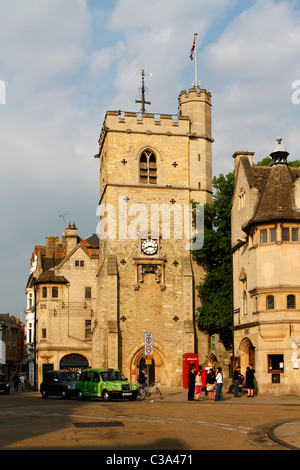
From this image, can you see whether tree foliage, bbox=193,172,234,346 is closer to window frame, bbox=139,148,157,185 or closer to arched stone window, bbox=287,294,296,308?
window frame, bbox=139,148,157,185

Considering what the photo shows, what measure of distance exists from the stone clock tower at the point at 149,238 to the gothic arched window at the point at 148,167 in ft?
0.25

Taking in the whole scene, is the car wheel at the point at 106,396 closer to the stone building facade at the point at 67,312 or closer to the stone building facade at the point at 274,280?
the stone building facade at the point at 274,280

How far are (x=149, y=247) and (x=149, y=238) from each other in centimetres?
67

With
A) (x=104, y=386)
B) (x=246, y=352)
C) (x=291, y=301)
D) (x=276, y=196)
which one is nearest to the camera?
→ (x=104, y=386)

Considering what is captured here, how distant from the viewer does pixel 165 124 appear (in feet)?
170

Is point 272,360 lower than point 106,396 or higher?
higher

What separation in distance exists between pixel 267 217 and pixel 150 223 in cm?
1667

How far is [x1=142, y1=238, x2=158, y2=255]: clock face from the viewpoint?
48844mm

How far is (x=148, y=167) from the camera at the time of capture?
51.0m

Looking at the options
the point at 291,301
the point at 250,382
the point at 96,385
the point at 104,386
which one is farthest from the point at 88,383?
the point at 291,301

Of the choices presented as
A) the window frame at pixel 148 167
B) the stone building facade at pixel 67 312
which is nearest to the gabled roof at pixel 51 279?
the stone building facade at pixel 67 312

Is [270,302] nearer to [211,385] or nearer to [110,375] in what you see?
[211,385]

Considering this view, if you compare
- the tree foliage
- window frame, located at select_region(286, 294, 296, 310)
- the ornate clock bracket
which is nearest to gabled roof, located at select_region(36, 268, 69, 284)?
the ornate clock bracket

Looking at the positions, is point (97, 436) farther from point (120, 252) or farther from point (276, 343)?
point (120, 252)
